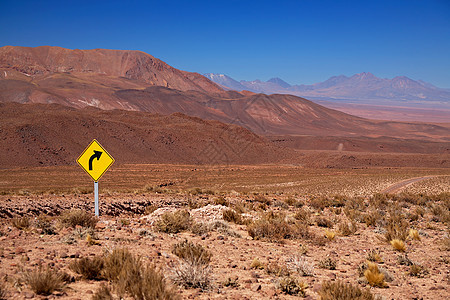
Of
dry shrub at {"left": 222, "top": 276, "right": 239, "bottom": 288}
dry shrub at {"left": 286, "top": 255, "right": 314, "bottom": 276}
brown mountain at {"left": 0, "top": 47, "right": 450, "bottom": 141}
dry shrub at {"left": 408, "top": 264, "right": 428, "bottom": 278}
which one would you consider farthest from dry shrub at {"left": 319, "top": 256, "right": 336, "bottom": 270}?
brown mountain at {"left": 0, "top": 47, "right": 450, "bottom": 141}

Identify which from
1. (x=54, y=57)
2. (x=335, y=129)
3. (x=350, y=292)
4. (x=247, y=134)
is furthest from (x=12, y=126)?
(x=54, y=57)

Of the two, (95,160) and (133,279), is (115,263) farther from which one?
(95,160)

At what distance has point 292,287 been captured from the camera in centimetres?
600

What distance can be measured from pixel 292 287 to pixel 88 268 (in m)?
3.35

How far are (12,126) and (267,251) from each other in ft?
183

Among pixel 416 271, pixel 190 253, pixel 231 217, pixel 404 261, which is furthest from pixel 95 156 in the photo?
pixel 416 271

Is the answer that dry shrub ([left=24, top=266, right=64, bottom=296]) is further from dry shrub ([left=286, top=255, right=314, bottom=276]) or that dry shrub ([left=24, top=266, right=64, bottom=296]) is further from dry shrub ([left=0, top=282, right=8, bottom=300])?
dry shrub ([left=286, top=255, right=314, bottom=276])

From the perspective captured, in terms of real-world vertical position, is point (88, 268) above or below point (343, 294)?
above

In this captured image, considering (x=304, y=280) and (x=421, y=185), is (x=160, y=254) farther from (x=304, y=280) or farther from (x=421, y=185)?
(x=421, y=185)

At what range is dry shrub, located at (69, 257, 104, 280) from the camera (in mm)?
5672

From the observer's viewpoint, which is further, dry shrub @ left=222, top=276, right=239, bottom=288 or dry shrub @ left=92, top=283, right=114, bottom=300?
dry shrub @ left=222, top=276, right=239, bottom=288

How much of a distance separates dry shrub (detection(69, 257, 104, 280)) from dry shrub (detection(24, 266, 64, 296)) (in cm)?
60

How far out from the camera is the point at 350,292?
17.5ft

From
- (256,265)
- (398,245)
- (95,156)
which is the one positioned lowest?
(398,245)
